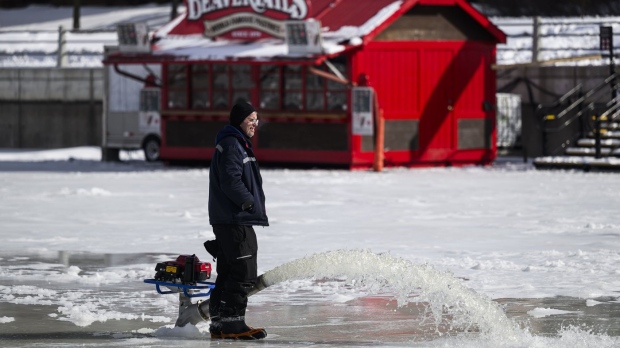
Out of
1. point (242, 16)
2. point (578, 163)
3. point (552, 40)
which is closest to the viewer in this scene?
point (578, 163)

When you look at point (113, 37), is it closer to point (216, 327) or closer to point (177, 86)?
point (177, 86)

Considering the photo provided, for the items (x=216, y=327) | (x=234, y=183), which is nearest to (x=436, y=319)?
(x=216, y=327)

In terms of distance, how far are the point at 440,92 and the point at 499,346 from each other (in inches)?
834

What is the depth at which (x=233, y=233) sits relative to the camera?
9.55 m

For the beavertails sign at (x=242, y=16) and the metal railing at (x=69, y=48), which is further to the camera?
the metal railing at (x=69, y=48)

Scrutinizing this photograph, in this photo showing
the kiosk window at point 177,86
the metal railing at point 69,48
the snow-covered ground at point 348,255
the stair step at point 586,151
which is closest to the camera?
the snow-covered ground at point 348,255

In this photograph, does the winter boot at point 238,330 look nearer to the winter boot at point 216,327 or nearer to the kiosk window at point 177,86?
the winter boot at point 216,327

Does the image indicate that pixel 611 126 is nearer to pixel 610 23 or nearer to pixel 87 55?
pixel 610 23

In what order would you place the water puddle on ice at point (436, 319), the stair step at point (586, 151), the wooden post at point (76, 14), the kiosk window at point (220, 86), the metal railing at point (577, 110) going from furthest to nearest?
the wooden post at point (76, 14) < the kiosk window at point (220, 86) < the metal railing at point (577, 110) < the stair step at point (586, 151) < the water puddle on ice at point (436, 319)

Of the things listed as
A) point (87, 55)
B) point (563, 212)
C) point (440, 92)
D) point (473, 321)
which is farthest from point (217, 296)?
point (87, 55)

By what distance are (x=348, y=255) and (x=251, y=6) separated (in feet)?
68.7

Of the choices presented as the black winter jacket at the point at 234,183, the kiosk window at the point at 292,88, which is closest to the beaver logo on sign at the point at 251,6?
the kiosk window at the point at 292,88

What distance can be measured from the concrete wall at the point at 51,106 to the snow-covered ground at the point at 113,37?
4.56 feet

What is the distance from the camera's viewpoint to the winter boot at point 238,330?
9.48 m
